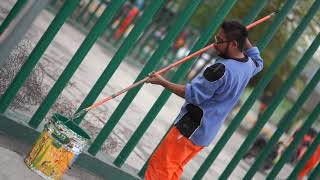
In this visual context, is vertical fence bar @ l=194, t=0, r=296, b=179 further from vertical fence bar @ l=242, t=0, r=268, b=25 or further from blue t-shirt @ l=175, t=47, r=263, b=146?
blue t-shirt @ l=175, t=47, r=263, b=146

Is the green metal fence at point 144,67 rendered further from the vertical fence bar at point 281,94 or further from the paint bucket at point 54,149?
the paint bucket at point 54,149

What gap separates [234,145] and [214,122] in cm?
908

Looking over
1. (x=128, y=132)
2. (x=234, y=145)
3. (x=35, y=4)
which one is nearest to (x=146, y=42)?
(x=234, y=145)

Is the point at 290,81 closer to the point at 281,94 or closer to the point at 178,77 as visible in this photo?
the point at 281,94

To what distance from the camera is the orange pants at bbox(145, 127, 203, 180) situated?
405 cm

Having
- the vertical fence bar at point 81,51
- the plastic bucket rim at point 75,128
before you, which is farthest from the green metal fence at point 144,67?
the plastic bucket rim at point 75,128

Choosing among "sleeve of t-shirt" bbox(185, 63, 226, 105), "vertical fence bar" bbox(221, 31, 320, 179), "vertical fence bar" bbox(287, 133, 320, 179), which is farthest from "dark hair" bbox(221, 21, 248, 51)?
"vertical fence bar" bbox(287, 133, 320, 179)

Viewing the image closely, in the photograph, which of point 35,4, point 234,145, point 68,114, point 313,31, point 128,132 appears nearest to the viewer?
point 35,4

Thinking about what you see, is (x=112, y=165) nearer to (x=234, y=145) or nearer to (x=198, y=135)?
(x=198, y=135)

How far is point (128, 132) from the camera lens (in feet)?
23.6

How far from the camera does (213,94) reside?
387 cm

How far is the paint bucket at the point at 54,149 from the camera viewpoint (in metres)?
3.95

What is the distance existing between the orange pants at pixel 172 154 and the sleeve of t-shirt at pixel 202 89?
0.37m

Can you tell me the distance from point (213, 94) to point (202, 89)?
11 centimetres
